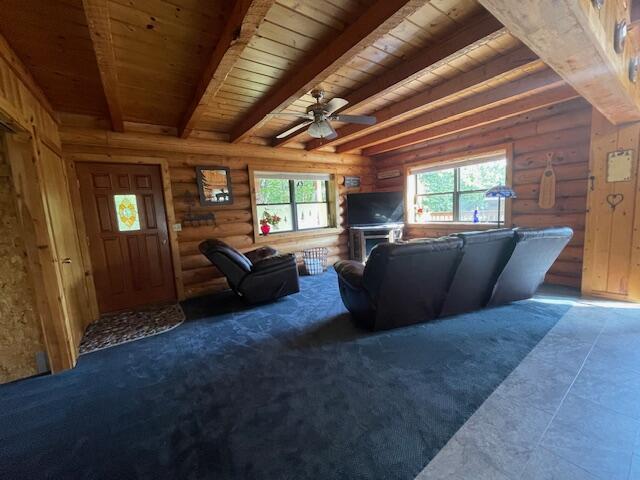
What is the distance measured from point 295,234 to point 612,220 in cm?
446

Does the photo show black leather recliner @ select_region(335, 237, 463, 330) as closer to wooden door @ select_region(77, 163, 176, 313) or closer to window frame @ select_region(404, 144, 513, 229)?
window frame @ select_region(404, 144, 513, 229)

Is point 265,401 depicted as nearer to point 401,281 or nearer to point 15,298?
point 401,281

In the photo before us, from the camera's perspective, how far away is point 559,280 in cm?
390

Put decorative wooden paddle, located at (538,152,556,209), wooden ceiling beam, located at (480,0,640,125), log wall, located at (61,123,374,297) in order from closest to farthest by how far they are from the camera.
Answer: wooden ceiling beam, located at (480,0,640,125) → log wall, located at (61,123,374,297) → decorative wooden paddle, located at (538,152,556,209)

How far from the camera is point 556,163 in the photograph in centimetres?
375

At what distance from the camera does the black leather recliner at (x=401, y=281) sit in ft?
7.57

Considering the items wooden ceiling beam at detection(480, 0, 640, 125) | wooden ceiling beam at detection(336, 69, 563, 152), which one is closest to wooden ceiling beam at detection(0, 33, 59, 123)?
wooden ceiling beam at detection(480, 0, 640, 125)

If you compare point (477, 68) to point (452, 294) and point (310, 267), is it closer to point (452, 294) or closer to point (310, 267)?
point (452, 294)

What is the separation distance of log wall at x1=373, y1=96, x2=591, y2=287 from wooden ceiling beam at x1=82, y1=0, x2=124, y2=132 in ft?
16.1

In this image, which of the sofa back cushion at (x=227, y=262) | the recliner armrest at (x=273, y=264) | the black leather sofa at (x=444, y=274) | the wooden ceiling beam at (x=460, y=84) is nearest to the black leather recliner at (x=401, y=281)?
the black leather sofa at (x=444, y=274)

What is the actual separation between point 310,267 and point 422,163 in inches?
120

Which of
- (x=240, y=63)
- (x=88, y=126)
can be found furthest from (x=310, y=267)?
(x=88, y=126)

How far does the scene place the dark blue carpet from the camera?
141cm

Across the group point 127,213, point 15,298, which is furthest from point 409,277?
point 127,213
